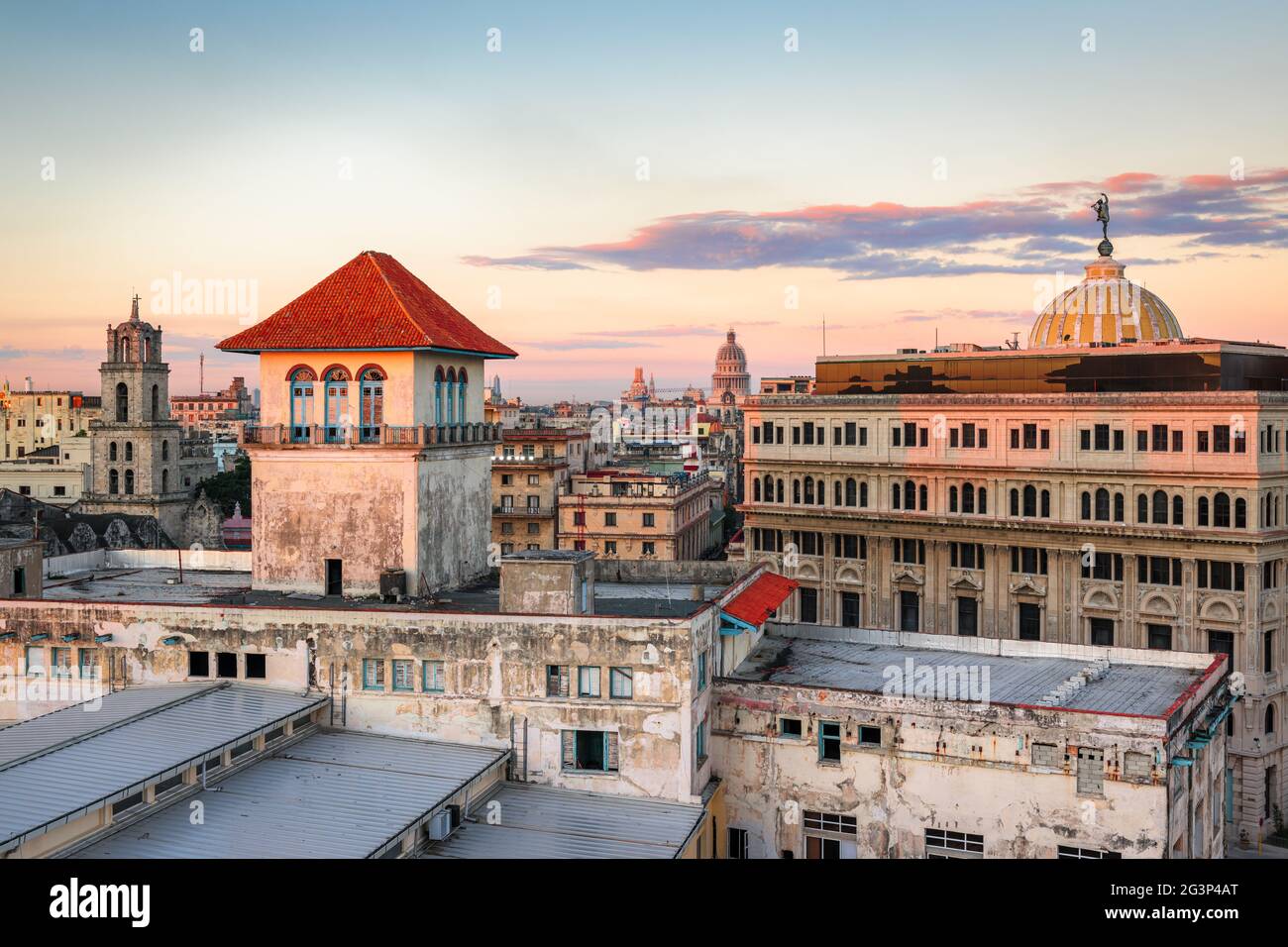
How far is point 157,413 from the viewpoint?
108 m

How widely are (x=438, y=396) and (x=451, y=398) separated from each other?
1094 millimetres

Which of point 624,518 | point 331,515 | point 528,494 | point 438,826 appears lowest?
point 438,826

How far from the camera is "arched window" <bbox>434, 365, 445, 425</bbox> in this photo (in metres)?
39.4

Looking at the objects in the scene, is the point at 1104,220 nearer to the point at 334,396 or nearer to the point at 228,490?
the point at 334,396

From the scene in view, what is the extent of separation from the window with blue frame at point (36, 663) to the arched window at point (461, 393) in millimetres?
14813

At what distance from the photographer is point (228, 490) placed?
137 m

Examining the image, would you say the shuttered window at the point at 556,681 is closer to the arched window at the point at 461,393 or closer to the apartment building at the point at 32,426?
the arched window at the point at 461,393

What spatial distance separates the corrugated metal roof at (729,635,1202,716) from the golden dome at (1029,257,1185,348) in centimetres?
3501

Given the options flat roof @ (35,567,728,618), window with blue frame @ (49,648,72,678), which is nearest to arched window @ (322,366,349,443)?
flat roof @ (35,567,728,618)

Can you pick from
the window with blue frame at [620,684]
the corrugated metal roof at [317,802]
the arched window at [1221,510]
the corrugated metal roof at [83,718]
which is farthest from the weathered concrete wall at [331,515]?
the arched window at [1221,510]

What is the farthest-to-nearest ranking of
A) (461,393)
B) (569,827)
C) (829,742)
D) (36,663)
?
(461,393)
(829,742)
(36,663)
(569,827)

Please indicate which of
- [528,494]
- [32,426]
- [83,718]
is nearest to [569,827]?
[83,718]
